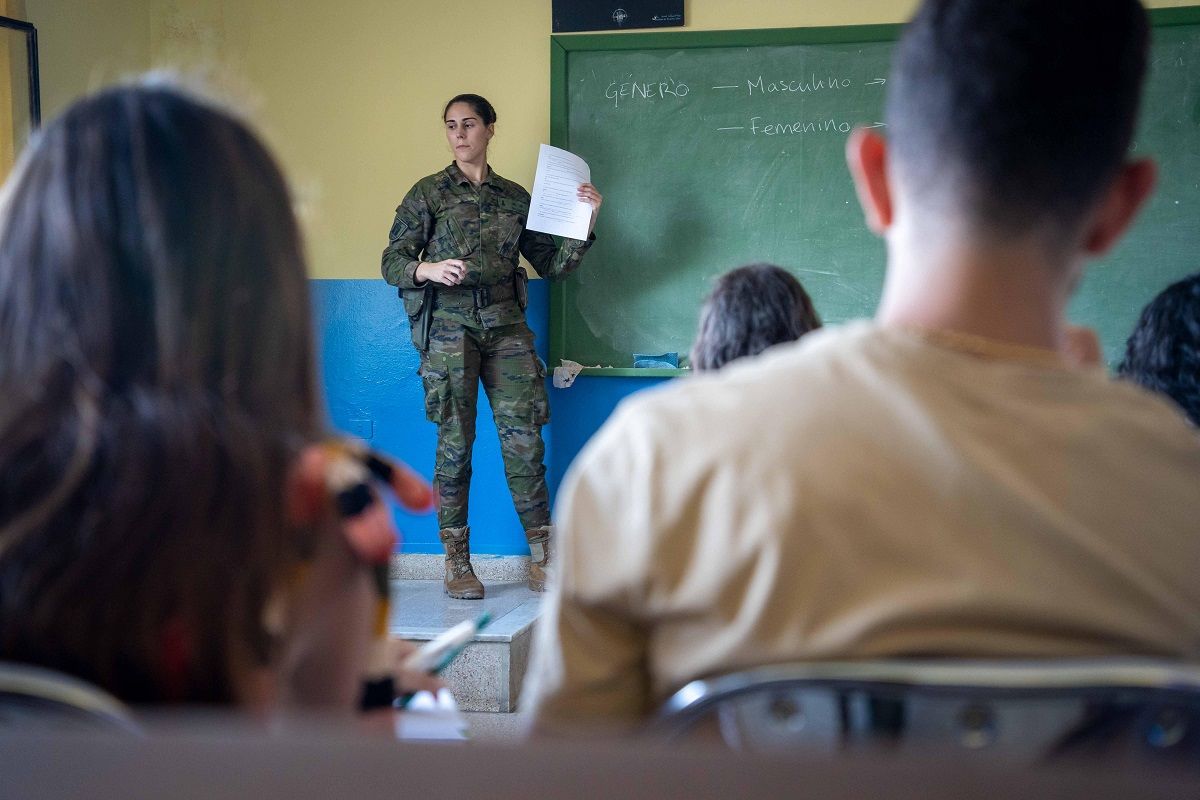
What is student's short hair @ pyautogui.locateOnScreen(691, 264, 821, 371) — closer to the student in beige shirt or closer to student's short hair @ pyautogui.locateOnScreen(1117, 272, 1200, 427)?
student's short hair @ pyautogui.locateOnScreen(1117, 272, 1200, 427)

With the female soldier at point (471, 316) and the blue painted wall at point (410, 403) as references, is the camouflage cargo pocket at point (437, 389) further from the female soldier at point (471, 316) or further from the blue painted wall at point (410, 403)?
the blue painted wall at point (410, 403)

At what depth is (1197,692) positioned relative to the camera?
55 cm

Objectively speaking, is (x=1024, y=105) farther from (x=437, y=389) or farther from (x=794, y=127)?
(x=794, y=127)

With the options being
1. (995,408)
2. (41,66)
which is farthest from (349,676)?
(41,66)

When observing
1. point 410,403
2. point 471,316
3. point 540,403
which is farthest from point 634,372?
point 410,403

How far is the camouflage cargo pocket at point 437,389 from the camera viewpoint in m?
4.07

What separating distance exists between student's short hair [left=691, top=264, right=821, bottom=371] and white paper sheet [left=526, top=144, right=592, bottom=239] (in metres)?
2.02

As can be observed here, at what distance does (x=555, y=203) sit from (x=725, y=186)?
73cm

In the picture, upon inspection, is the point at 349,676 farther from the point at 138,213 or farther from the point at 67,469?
the point at 138,213

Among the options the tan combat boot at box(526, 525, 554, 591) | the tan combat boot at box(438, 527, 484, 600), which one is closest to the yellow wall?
the tan combat boot at box(438, 527, 484, 600)

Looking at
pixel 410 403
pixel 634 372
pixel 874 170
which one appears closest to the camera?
pixel 874 170

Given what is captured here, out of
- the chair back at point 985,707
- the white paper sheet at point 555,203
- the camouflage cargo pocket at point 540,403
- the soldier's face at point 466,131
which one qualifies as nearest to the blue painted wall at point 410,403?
the camouflage cargo pocket at point 540,403

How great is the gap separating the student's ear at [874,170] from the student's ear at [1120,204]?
0.16 m

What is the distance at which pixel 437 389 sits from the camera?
4.07 metres
